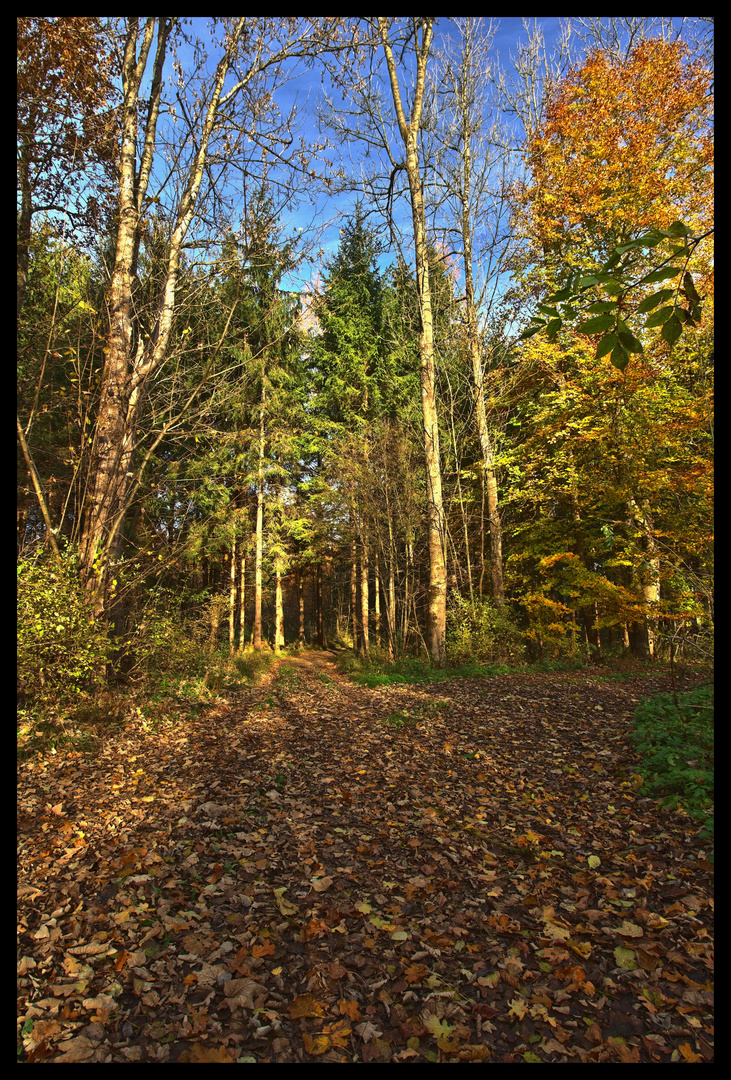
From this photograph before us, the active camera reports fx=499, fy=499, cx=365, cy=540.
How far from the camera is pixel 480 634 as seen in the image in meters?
11.4

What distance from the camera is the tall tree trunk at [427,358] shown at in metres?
11.1

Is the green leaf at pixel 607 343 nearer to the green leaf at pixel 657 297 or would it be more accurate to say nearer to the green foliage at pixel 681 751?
the green leaf at pixel 657 297

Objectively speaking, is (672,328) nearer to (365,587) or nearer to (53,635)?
(53,635)

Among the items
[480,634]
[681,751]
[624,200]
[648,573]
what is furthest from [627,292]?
[624,200]

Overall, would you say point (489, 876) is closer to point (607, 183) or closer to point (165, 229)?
point (165, 229)

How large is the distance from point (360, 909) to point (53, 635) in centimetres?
415

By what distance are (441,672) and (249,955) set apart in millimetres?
7897

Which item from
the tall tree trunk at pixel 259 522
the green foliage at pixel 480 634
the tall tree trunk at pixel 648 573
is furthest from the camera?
the tall tree trunk at pixel 259 522

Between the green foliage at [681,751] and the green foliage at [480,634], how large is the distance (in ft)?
18.0

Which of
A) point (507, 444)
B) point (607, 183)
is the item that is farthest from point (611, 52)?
point (507, 444)

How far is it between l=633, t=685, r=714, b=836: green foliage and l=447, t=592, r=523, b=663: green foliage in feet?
18.0

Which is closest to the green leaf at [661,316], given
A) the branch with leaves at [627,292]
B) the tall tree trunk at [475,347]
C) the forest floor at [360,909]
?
the branch with leaves at [627,292]

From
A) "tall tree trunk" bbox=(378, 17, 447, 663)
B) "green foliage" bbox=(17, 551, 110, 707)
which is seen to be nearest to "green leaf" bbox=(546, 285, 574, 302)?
"green foliage" bbox=(17, 551, 110, 707)

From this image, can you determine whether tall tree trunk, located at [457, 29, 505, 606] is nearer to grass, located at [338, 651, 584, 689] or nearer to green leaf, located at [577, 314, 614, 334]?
grass, located at [338, 651, 584, 689]
